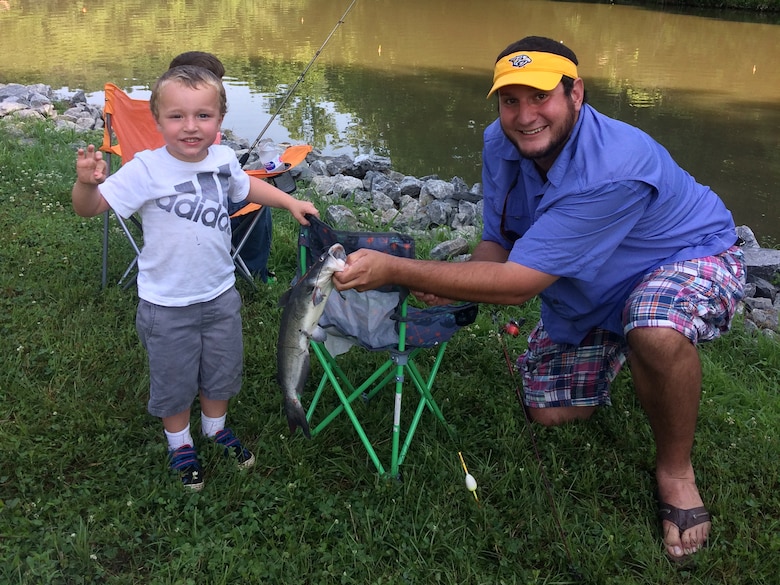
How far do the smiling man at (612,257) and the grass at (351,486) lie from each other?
237 mm

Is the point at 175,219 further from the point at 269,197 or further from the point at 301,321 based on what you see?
the point at 301,321

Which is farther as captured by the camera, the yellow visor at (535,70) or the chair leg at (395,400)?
the chair leg at (395,400)

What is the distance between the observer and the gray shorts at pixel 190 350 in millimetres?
2568

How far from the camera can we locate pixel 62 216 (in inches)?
198

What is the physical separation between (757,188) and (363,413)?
6319 mm

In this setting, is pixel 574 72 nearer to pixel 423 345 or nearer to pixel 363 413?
pixel 423 345

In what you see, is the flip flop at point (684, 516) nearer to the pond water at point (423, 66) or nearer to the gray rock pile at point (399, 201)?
the gray rock pile at point (399, 201)

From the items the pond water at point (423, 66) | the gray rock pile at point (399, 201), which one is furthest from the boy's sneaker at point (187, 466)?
the pond water at point (423, 66)

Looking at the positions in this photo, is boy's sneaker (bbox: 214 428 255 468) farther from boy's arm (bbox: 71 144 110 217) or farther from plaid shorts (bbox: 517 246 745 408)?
plaid shorts (bbox: 517 246 745 408)

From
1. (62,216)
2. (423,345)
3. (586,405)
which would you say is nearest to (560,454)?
(586,405)

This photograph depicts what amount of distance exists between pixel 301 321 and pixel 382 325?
544 millimetres

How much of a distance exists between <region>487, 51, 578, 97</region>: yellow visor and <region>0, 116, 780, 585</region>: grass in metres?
1.53

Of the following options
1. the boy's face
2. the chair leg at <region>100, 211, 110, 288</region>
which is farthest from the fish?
the chair leg at <region>100, 211, 110, 288</region>

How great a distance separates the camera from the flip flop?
2.51 metres
